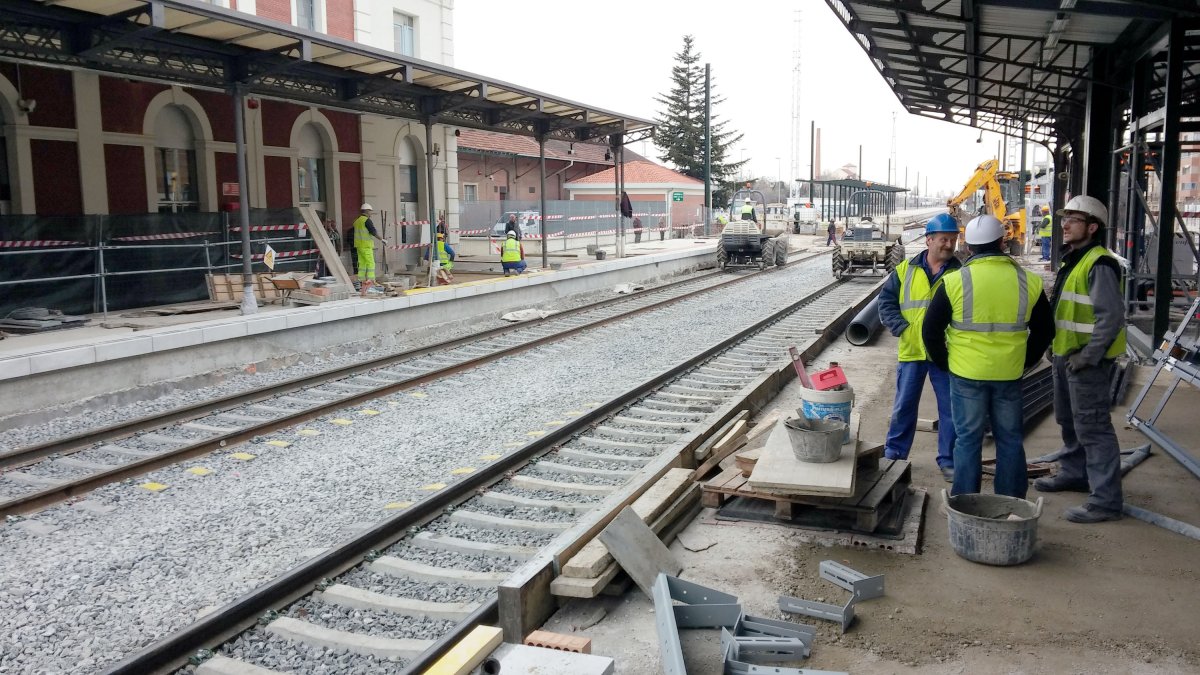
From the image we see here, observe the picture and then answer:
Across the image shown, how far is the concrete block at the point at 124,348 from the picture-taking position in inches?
419

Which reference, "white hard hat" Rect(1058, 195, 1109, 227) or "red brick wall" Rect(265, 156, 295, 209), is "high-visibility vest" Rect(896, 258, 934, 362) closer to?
"white hard hat" Rect(1058, 195, 1109, 227)

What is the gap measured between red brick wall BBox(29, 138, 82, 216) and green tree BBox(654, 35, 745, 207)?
181ft

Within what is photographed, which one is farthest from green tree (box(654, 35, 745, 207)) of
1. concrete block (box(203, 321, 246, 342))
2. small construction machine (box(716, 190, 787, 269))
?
concrete block (box(203, 321, 246, 342))

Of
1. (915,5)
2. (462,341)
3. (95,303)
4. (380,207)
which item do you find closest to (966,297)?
(915,5)

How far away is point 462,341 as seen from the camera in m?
14.5

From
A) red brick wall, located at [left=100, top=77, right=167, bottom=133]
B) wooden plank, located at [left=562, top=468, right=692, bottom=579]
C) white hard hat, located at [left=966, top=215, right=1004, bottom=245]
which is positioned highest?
red brick wall, located at [left=100, top=77, right=167, bottom=133]

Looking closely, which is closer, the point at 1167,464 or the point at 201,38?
the point at 1167,464

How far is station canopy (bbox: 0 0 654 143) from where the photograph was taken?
11.3m

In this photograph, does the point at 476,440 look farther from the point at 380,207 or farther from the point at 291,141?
the point at 380,207

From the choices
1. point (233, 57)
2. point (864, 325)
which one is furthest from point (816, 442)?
point (233, 57)

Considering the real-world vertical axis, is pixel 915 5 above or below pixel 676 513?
above

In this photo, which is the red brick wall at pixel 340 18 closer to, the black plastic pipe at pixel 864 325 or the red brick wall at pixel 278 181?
the red brick wall at pixel 278 181

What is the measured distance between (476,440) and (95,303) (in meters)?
9.01

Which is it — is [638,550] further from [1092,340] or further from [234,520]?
[234,520]
